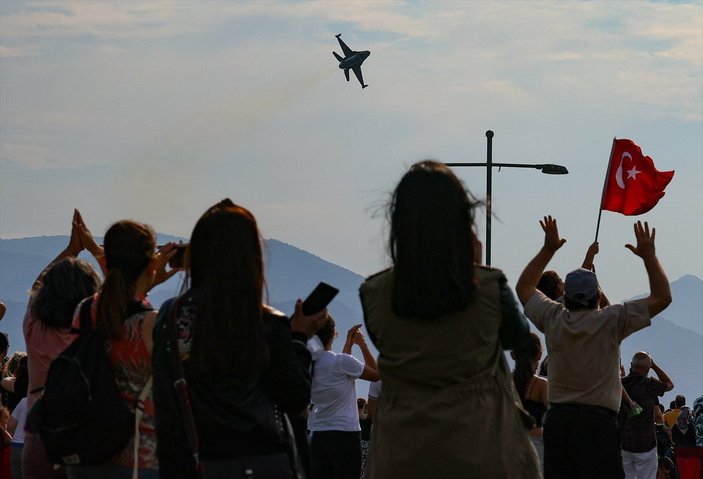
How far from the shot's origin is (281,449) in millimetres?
5066

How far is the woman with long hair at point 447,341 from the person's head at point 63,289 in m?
2.00

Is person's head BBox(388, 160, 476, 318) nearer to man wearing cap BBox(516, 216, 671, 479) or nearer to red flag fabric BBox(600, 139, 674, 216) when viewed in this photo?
man wearing cap BBox(516, 216, 671, 479)

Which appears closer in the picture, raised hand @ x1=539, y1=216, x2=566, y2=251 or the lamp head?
raised hand @ x1=539, y1=216, x2=566, y2=251

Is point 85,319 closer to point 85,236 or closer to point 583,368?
point 85,236

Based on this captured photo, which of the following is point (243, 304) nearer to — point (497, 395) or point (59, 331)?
point (497, 395)

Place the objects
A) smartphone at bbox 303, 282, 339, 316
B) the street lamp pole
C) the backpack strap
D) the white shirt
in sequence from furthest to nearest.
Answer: the street lamp pole → the white shirt → the backpack strap → smartphone at bbox 303, 282, 339, 316

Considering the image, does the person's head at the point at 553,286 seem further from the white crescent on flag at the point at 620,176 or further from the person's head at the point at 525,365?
the white crescent on flag at the point at 620,176

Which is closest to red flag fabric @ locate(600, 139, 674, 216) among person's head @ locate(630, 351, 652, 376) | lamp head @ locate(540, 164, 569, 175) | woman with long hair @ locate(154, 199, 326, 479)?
person's head @ locate(630, 351, 652, 376)

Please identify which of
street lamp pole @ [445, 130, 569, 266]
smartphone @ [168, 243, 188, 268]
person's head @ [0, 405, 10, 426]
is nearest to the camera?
smartphone @ [168, 243, 188, 268]

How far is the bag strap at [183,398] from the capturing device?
5016 mm

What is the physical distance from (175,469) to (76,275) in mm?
1618

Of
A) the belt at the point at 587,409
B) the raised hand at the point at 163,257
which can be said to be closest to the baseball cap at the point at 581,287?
the belt at the point at 587,409

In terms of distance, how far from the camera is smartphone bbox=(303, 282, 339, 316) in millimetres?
5230

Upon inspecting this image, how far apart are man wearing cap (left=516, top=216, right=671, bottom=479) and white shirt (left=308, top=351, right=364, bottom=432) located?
9.51ft
